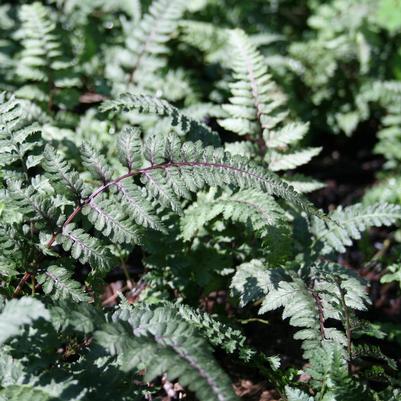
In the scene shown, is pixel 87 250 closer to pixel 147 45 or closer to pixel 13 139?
pixel 13 139

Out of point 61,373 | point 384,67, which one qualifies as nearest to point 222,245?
point 61,373

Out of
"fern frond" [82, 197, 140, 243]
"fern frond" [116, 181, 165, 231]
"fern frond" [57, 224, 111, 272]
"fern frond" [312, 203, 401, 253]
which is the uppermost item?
"fern frond" [116, 181, 165, 231]

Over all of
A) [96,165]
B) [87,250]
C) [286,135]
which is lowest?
[87,250]

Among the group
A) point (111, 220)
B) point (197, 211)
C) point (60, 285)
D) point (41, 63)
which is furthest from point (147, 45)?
point (60, 285)

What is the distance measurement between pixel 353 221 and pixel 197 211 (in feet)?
2.41

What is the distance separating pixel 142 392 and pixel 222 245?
0.98 m

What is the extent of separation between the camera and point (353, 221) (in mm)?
2664

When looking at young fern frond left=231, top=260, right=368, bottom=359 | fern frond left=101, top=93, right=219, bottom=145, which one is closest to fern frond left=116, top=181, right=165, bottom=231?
fern frond left=101, top=93, right=219, bottom=145

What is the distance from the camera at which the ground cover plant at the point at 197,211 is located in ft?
6.27

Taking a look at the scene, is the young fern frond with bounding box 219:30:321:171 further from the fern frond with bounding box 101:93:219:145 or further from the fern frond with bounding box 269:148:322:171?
the fern frond with bounding box 101:93:219:145

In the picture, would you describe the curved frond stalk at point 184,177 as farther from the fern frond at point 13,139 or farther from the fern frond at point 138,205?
the fern frond at point 13,139

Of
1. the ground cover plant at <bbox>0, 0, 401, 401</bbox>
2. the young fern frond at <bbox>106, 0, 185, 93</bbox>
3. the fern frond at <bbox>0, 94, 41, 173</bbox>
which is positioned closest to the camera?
the ground cover plant at <bbox>0, 0, 401, 401</bbox>

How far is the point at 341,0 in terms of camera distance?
4.21m

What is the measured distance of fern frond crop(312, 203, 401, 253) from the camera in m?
2.62
